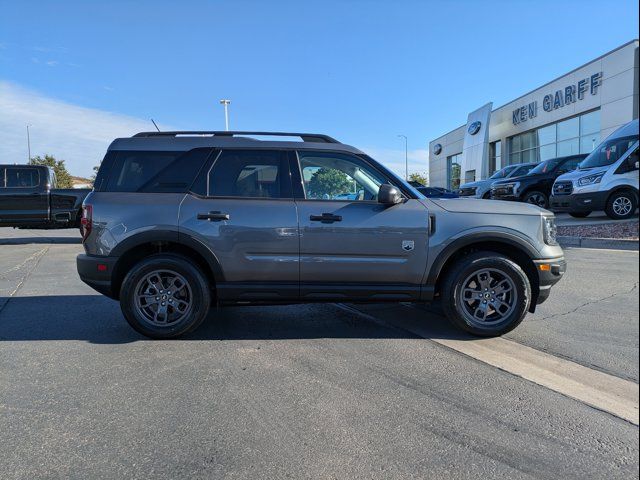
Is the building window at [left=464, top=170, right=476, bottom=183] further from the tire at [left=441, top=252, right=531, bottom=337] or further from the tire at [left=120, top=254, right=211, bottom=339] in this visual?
the tire at [left=120, top=254, right=211, bottom=339]

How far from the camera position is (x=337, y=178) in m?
4.89

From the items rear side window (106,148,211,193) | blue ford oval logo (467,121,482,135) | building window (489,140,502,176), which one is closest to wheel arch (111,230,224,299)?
rear side window (106,148,211,193)

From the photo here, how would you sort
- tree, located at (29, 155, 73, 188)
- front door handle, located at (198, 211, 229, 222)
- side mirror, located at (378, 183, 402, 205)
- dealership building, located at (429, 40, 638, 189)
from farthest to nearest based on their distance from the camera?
tree, located at (29, 155, 73, 188)
dealership building, located at (429, 40, 638, 189)
front door handle, located at (198, 211, 229, 222)
side mirror, located at (378, 183, 402, 205)

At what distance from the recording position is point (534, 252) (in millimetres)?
4586

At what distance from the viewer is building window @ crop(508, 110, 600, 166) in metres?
23.5

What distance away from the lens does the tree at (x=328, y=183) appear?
4.82 m

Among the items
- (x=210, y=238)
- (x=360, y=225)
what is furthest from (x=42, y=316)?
(x=360, y=225)

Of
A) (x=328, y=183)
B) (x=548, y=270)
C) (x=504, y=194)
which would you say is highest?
(x=504, y=194)

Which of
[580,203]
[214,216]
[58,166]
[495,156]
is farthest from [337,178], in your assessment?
[58,166]

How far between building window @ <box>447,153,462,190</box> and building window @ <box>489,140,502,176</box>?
22.3 feet

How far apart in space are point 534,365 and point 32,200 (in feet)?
45.4

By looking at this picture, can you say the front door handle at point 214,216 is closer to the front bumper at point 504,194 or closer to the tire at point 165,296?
the tire at point 165,296

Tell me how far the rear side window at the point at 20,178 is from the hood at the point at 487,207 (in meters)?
12.8

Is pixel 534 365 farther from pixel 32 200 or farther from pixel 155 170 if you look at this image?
pixel 32 200
